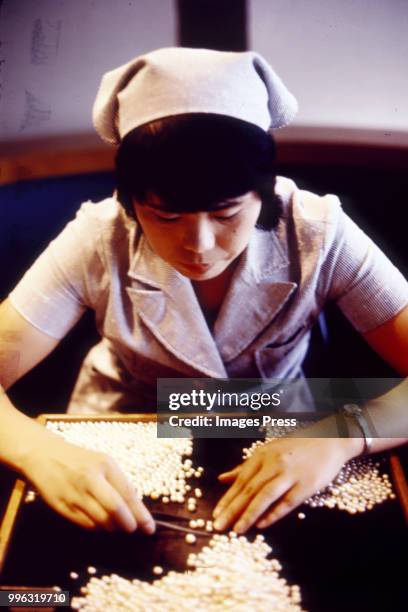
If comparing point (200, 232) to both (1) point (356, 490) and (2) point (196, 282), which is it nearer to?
(2) point (196, 282)

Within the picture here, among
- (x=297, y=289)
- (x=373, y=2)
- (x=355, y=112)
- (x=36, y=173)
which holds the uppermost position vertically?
(x=373, y=2)

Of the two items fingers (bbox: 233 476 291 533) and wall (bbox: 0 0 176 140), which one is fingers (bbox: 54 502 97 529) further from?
wall (bbox: 0 0 176 140)

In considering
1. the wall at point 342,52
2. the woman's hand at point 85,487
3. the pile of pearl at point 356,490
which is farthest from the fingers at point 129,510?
the wall at point 342,52

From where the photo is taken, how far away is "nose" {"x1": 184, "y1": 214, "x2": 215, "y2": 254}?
0.72 m

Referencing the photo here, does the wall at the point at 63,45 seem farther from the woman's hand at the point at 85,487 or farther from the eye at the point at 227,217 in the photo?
the woman's hand at the point at 85,487

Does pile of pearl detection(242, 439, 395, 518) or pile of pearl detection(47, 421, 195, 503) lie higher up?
pile of pearl detection(47, 421, 195, 503)

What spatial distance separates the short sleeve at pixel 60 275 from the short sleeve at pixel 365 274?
390 millimetres

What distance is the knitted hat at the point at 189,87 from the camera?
0.68 metres

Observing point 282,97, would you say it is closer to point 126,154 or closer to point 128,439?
point 126,154

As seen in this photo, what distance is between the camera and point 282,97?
0.75 meters

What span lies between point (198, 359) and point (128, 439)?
19 centimetres

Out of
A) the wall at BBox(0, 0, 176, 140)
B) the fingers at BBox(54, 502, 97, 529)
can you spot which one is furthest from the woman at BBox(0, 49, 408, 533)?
the wall at BBox(0, 0, 176, 140)

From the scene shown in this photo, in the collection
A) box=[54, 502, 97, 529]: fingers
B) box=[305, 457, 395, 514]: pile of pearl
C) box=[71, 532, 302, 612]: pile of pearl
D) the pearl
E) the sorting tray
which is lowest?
box=[71, 532, 302, 612]: pile of pearl

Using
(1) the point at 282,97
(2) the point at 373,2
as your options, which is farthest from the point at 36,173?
(2) the point at 373,2
